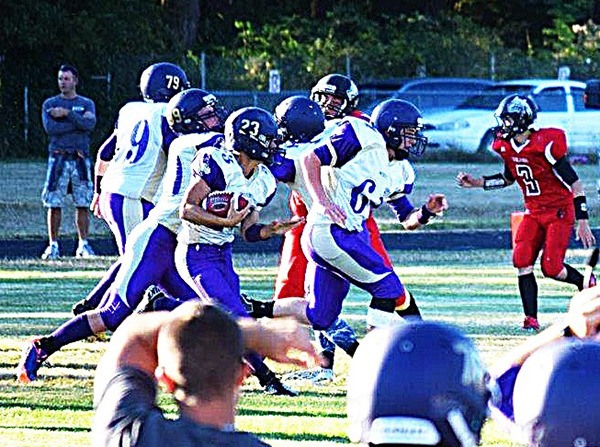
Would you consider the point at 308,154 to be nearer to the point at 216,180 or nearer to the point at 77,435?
the point at 216,180

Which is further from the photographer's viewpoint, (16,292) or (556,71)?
(556,71)

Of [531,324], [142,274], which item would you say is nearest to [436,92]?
[531,324]

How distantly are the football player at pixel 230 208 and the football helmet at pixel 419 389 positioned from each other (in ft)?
16.8

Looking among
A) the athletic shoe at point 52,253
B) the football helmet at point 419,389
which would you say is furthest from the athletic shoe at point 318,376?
the athletic shoe at point 52,253

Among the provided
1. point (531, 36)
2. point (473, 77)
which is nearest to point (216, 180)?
point (473, 77)

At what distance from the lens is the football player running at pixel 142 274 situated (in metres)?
9.20

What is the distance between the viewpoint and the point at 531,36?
47000 mm

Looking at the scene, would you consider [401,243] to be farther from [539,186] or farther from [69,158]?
[539,186]

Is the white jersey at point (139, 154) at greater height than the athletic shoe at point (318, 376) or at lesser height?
greater

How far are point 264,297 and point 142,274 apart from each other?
4.78 meters

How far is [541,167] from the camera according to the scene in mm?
12398

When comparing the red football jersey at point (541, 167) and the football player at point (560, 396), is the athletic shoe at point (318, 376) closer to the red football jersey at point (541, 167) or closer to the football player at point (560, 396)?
the red football jersey at point (541, 167)

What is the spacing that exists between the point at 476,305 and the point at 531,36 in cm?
3427

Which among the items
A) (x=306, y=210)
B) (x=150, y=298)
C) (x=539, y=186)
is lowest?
(x=150, y=298)
